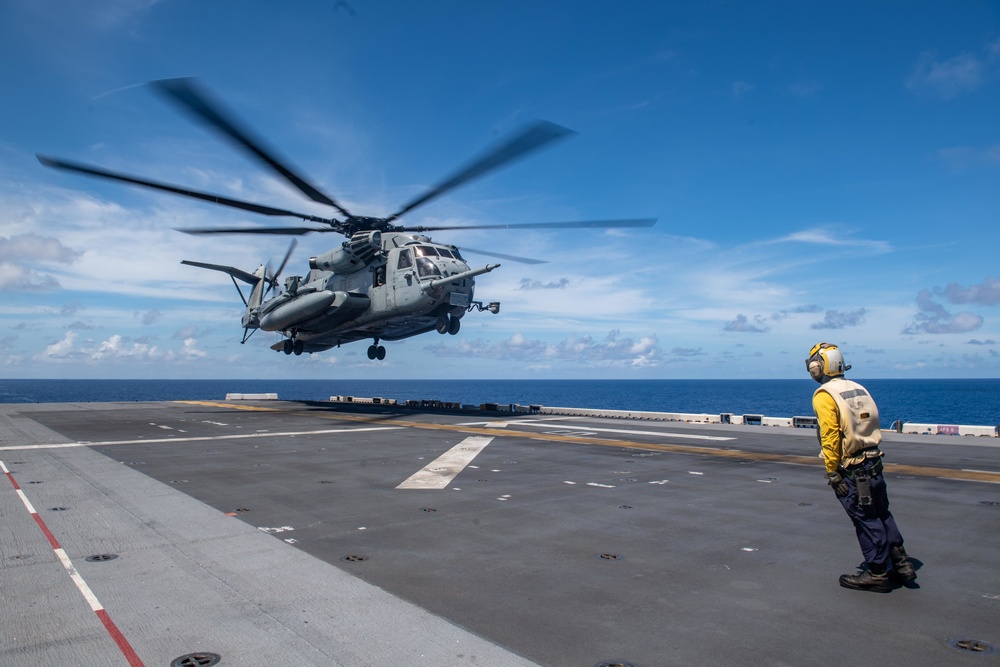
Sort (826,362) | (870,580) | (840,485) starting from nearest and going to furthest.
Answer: (870,580) → (840,485) → (826,362)

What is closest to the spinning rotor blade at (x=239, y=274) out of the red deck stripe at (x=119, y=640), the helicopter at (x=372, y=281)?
the helicopter at (x=372, y=281)

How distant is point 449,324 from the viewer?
27.4 metres

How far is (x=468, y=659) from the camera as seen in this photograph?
14.3ft

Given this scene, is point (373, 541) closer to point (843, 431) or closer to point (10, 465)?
point (843, 431)

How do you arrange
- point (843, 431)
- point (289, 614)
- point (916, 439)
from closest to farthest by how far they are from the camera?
point (289, 614) < point (843, 431) < point (916, 439)

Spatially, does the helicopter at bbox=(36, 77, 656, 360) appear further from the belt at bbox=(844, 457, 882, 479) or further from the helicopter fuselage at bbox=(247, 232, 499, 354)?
the belt at bbox=(844, 457, 882, 479)

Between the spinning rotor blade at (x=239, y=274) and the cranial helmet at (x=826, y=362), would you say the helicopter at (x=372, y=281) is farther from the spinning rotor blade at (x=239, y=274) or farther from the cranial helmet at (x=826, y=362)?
the cranial helmet at (x=826, y=362)

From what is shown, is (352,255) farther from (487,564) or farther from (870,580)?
(870,580)

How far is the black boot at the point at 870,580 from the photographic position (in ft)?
18.3

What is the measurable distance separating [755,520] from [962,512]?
3050mm

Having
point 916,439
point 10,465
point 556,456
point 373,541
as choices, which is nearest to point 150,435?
point 10,465

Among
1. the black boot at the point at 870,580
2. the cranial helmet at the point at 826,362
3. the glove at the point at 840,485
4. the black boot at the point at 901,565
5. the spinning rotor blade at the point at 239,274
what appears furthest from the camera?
the spinning rotor blade at the point at 239,274

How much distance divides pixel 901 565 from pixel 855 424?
131cm

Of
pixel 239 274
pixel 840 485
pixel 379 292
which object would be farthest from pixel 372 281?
pixel 840 485
